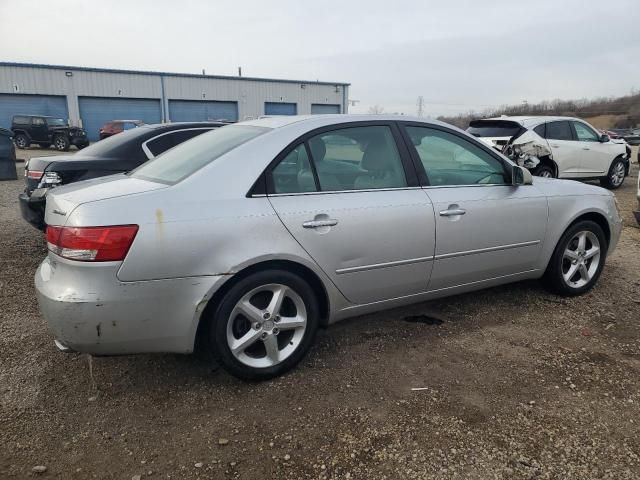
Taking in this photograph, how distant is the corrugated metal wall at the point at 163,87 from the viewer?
28984mm

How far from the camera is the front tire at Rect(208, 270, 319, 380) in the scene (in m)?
2.71

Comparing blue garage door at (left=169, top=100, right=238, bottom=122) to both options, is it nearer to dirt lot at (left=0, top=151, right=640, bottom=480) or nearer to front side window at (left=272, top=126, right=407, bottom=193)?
front side window at (left=272, top=126, right=407, bottom=193)

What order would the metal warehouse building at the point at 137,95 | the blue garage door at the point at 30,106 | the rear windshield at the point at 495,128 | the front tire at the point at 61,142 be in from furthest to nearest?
the metal warehouse building at the point at 137,95
the blue garage door at the point at 30,106
the front tire at the point at 61,142
the rear windshield at the point at 495,128

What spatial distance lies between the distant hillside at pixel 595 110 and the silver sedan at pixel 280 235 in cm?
5342

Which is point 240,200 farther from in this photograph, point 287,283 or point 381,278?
point 381,278

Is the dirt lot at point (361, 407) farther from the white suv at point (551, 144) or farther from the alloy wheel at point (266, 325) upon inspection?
the white suv at point (551, 144)

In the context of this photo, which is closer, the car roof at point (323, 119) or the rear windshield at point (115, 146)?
the car roof at point (323, 119)

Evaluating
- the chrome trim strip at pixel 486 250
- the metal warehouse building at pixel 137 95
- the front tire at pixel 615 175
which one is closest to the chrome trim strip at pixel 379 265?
the chrome trim strip at pixel 486 250

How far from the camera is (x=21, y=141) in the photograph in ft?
76.3

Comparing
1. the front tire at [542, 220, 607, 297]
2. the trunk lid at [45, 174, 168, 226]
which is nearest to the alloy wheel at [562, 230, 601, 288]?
the front tire at [542, 220, 607, 297]

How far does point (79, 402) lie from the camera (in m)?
2.73

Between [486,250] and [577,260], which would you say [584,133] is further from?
[486,250]

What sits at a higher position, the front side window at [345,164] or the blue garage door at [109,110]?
the blue garage door at [109,110]

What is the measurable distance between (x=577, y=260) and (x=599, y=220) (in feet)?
1.40
